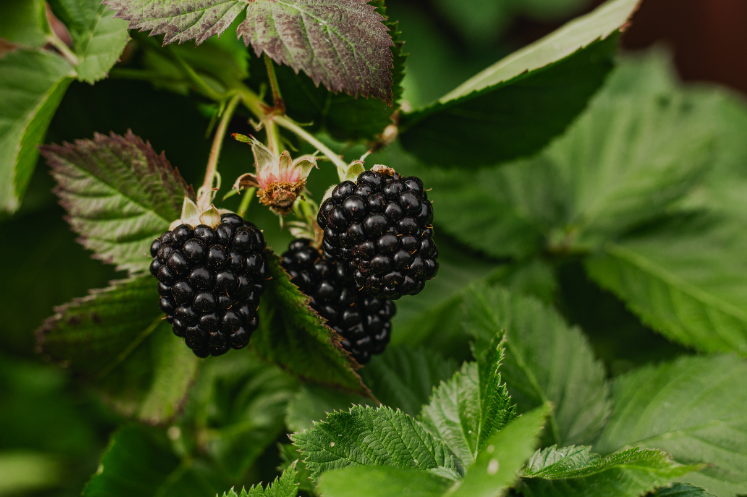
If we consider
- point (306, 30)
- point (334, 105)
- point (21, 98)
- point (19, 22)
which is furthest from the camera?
point (19, 22)

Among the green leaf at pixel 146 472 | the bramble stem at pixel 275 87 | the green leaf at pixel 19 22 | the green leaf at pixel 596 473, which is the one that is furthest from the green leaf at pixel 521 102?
the green leaf at pixel 19 22

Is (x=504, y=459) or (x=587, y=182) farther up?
(x=587, y=182)

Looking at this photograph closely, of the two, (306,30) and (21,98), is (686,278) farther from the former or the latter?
(21,98)

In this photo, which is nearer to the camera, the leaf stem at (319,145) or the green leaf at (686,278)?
the leaf stem at (319,145)

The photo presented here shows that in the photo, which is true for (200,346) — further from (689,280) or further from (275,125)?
(689,280)

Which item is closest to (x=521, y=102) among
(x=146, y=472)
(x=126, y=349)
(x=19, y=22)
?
(x=126, y=349)

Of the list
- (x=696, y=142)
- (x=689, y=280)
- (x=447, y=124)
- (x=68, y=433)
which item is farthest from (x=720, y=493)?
(x=68, y=433)

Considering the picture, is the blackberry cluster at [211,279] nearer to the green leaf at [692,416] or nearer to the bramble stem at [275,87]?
the bramble stem at [275,87]
